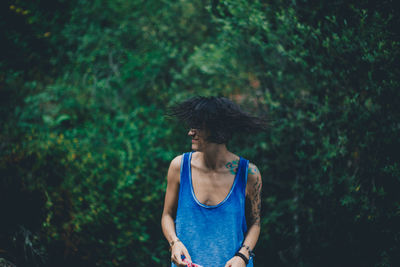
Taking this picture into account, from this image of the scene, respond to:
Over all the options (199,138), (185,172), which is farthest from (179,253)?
(199,138)

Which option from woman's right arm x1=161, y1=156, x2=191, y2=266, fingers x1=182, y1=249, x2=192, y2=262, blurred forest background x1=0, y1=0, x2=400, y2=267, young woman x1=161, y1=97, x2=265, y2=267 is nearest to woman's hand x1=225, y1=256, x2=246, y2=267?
young woman x1=161, y1=97, x2=265, y2=267

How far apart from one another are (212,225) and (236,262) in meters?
0.26

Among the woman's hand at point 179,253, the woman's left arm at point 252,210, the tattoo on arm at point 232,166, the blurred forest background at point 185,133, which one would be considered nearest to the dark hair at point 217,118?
the tattoo on arm at point 232,166

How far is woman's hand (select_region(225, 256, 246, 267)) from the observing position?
1.95 meters

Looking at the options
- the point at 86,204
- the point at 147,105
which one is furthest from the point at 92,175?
the point at 147,105

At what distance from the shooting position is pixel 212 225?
6.64 feet

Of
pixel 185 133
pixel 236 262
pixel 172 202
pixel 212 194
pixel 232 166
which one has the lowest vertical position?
pixel 185 133

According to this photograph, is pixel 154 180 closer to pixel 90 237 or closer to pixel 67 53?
pixel 90 237

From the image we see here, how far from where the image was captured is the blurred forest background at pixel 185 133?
274cm

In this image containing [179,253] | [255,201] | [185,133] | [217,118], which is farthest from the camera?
[185,133]

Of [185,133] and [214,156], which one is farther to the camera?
[185,133]

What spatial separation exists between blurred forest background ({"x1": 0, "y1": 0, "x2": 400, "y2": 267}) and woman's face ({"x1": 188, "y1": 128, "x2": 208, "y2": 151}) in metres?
1.35

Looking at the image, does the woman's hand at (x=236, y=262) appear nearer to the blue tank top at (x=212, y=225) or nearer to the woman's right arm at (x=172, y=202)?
the blue tank top at (x=212, y=225)

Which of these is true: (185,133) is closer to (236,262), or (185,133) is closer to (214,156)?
(214,156)
